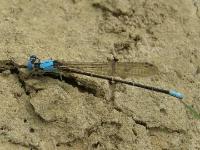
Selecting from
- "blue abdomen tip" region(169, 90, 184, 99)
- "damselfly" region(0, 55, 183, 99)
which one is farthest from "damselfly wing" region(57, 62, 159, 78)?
"blue abdomen tip" region(169, 90, 184, 99)

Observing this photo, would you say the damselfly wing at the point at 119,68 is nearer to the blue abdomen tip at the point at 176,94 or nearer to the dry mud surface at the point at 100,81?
the dry mud surface at the point at 100,81

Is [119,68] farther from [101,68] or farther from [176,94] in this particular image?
[176,94]

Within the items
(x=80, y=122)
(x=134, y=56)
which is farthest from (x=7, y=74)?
(x=134, y=56)

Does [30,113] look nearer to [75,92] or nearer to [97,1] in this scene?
[75,92]

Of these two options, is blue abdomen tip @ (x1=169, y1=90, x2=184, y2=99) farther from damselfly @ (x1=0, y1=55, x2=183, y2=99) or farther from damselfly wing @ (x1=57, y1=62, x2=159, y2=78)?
damselfly wing @ (x1=57, y1=62, x2=159, y2=78)

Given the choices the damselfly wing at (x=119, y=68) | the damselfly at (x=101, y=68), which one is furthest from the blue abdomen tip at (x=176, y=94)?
the damselfly wing at (x=119, y=68)
